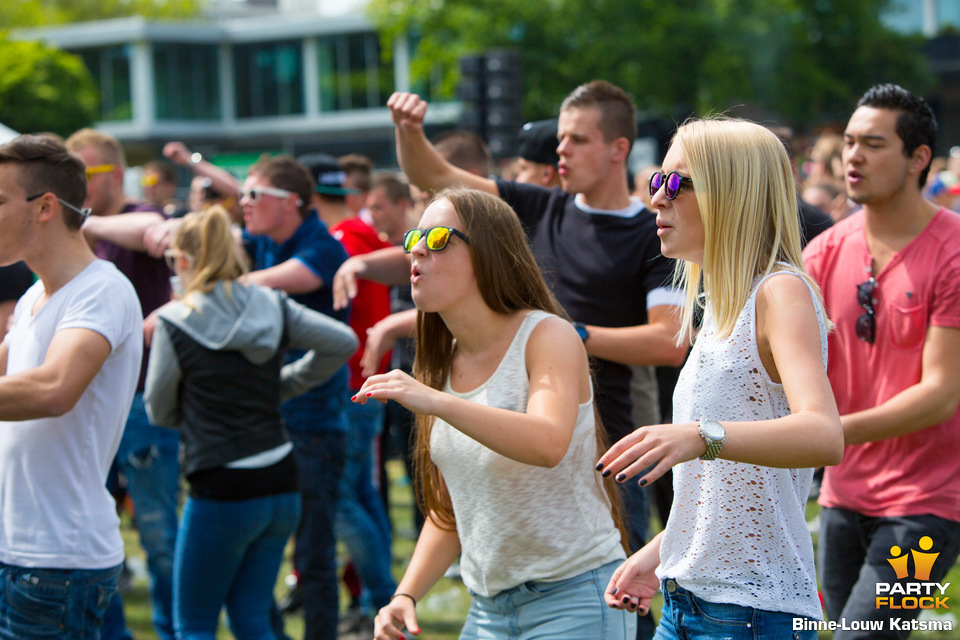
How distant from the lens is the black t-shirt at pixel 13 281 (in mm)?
3654

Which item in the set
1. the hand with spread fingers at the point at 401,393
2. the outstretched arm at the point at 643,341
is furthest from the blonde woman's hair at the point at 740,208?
the outstretched arm at the point at 643,341

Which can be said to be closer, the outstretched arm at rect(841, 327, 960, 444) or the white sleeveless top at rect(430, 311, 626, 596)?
the white sleeveless top at rect(430, 311, 626, 596)

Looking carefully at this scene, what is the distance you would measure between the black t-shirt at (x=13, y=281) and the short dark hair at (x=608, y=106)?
220 cm

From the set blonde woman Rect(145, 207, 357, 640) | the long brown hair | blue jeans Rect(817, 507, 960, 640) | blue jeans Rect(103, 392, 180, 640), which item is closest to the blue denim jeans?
blonde woman Rect(145, 207, 357, 640)

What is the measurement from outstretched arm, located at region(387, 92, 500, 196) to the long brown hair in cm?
106

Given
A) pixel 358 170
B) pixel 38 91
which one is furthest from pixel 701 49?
pixel 358 170

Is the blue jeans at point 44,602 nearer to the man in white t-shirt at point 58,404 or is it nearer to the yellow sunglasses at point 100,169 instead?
the man in white t-shirt at point 58,404

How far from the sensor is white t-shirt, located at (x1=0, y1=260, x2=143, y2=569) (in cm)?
293

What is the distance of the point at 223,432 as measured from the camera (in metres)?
3.88

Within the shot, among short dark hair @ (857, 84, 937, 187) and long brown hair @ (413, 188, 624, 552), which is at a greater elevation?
short dark hair @ (857, 84, 937, 187)

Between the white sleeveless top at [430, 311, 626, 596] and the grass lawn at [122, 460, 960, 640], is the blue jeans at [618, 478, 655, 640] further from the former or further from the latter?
the grass lawn at [122, 460, 960, 640]

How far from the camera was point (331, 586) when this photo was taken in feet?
14.9

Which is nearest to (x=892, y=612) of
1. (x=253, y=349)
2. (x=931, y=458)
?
(x=931, y=458)

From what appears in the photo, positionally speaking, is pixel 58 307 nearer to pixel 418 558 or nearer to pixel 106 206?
pixel 418 558
